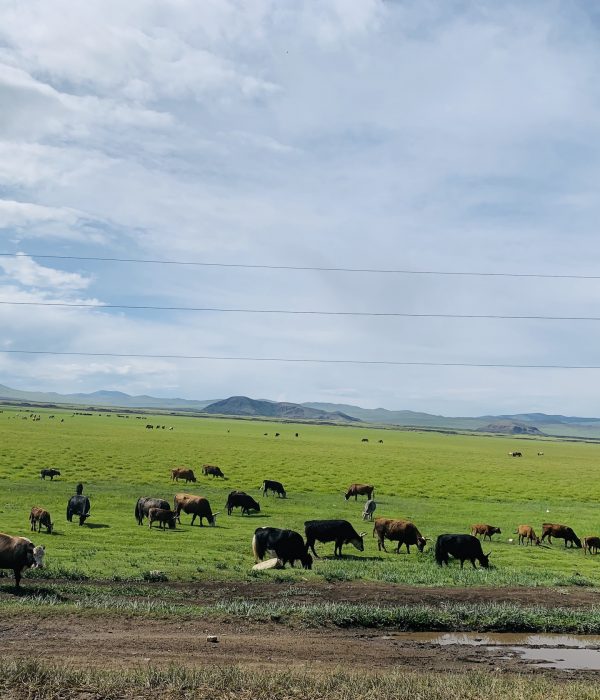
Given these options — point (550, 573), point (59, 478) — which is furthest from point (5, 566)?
point (59, 478)

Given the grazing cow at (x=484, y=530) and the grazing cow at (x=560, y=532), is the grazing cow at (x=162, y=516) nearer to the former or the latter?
the grazing cow at (x=484, y=530)

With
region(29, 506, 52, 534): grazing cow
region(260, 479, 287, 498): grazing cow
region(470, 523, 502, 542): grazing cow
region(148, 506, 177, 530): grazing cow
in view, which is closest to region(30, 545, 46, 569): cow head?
region(29, 506, 52, 534): grazing cow

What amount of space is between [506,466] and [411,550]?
180 feet

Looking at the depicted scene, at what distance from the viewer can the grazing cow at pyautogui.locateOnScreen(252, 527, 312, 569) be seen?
21.9m

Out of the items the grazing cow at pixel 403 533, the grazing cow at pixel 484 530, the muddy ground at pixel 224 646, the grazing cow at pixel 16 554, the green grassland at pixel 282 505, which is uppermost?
the grazing cow at pixel 16 554

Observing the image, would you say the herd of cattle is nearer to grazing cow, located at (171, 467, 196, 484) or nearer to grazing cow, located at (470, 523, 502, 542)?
grazing cow, located at (470, 523, 502, 542)

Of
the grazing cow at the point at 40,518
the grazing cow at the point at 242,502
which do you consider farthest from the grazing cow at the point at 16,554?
the grazing cow at the point at 242,502

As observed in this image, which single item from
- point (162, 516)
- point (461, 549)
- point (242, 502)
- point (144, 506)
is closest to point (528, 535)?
point (461, 549)

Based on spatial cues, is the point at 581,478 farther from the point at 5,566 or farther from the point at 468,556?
the point at 5,566

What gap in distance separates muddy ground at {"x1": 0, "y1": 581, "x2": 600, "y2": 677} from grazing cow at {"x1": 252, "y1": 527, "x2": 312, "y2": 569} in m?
7.68

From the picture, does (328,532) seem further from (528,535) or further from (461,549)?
(528,535)

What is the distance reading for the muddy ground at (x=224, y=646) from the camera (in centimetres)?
1130

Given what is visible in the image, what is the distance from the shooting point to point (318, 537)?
2458 centimetres

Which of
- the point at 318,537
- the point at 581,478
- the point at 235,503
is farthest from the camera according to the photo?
the point at 581,478
